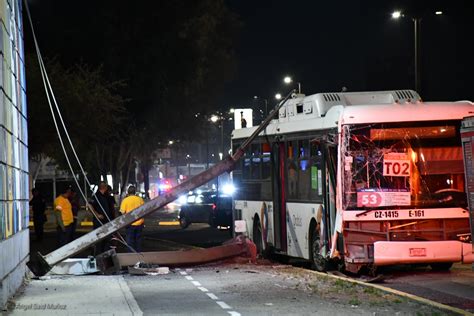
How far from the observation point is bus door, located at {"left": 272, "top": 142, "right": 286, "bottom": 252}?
20.4m

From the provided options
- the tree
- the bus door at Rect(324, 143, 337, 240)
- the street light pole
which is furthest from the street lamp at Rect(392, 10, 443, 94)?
the bus door at Rect(324, 143, 337, 240)

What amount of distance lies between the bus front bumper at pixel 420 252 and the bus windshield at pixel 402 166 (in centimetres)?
67

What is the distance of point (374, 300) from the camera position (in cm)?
1392

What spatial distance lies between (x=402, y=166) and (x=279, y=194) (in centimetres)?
439

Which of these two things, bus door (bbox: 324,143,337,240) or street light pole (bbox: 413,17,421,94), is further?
street light pole (bbox: 413,17,421,94)

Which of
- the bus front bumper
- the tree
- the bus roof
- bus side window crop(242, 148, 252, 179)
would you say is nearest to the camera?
the bus front bumper

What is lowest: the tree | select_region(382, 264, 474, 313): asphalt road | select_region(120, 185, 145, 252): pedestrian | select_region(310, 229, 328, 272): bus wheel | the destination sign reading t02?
select_region(382, 264, 474, 313): asphalt road

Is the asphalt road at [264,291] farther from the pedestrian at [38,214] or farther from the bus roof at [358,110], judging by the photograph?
the pedestrian at [38,214]

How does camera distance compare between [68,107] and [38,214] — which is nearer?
[68,107]

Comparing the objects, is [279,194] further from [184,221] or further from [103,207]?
[184,221]

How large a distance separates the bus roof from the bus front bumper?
7.28ft

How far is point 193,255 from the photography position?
1981 centimetres

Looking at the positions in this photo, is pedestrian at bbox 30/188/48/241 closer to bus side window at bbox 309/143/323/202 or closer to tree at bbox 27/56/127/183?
tree at bbox 27/56/127/183

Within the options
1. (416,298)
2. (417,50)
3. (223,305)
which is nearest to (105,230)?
(223,305)
